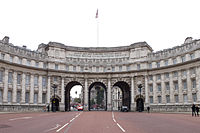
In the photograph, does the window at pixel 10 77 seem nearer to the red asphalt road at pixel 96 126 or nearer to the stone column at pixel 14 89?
the stone column at pixel 14 89

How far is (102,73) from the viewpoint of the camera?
61562 millimetres

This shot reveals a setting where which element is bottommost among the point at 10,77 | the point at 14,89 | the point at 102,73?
the point at 14,89

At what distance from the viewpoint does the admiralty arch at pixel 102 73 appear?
47344 millimetres

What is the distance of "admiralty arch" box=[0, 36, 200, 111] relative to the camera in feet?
155

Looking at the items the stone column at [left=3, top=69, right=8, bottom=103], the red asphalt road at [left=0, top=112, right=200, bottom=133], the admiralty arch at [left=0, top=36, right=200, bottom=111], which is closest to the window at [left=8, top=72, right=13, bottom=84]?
the admiralty arch at [left=0, top=36, right=200, bottom=111]

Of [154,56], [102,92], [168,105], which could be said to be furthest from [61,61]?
[102,92]

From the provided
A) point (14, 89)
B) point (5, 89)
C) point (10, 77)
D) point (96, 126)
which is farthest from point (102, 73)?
point (96, 126)

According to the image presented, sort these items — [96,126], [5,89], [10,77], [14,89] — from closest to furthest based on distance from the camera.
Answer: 1. [96,126]
2. [5,89]
3. [10,77]
4. [14,89]

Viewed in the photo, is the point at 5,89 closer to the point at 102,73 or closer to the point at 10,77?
the point at 10,77

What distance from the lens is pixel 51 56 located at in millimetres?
58125

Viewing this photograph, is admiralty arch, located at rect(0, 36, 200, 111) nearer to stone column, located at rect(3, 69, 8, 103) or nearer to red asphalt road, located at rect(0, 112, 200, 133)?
stone column, located at rect(3, 69, 8, 103)

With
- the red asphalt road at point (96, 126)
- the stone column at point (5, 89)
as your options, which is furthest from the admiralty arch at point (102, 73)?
the red asphalt road at point (96, 126)

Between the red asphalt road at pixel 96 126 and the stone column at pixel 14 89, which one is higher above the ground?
the stone column at pixel 14 89

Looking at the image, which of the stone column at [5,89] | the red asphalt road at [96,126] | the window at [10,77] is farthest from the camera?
the window at [10,77]
